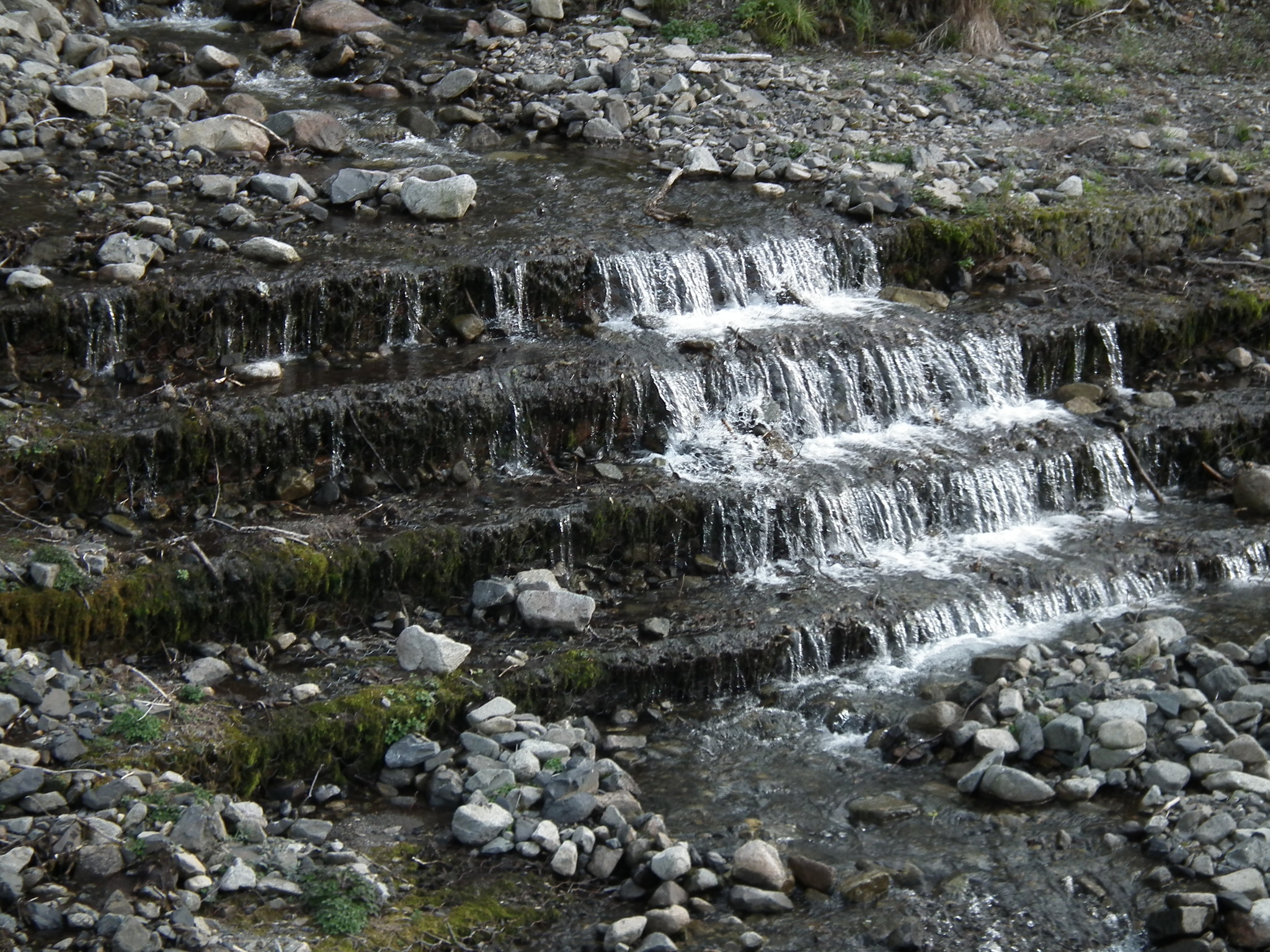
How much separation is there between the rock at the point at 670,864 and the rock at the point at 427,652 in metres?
1.64

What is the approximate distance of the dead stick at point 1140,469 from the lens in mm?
8930

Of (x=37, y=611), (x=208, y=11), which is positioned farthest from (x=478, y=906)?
(x=208, y=11)

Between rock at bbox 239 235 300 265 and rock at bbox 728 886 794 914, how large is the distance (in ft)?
18.0

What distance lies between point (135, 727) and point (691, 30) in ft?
32.1

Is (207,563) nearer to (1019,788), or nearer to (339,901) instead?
(339,901)

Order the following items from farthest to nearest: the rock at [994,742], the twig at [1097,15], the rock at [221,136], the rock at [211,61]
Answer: the twig at [1097,15], the rock at [211,61], the rock at [221,136], the rock at [994,742]

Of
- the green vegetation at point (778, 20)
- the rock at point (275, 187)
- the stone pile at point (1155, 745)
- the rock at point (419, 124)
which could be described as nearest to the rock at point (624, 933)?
the stone pile at point (1155, 745)

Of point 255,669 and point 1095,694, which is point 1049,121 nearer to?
point 1095,694

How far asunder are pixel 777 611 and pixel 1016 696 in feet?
4.58

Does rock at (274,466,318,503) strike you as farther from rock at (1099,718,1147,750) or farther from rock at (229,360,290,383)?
rock at (1099,718,1147,750)

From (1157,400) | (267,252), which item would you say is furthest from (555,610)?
(1157,400)

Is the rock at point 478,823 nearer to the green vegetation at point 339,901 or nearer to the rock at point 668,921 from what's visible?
the green vegetation at point 339,901

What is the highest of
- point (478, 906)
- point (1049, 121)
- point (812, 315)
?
point (1049, 121)

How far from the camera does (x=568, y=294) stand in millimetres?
9438
